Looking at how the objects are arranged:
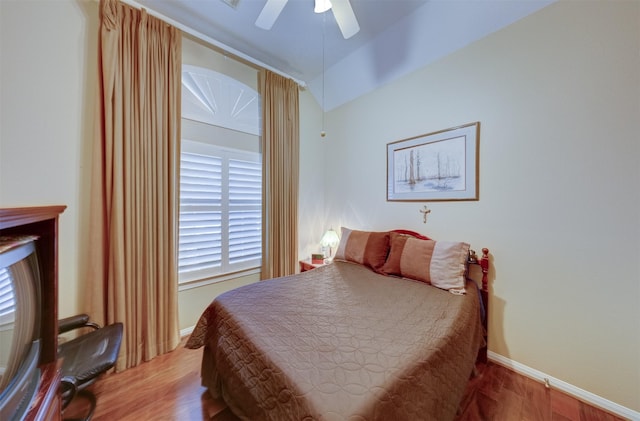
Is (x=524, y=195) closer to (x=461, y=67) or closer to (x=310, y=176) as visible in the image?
(x=461, y=67)

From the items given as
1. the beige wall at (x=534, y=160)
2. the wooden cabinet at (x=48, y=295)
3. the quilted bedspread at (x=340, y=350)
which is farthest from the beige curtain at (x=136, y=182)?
the wooden cabinet at (x=48, y=295)

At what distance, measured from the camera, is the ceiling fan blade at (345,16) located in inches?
55.2

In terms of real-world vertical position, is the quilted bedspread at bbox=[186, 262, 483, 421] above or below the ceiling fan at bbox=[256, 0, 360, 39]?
below

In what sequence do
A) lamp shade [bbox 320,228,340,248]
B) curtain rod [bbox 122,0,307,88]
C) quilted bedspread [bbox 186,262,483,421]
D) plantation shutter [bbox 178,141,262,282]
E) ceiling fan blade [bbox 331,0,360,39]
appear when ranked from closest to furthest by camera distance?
1. quilted bedspread [bbox 186,262,483,421]
2. ceiling fan blade [bbox 331,0,360,39]
3. curtain rod [bbox 122,0,307,88]
4. plantation shutter [bbox 178,141,262,282]
5. lamp shade [bbox 320,228,340,248]

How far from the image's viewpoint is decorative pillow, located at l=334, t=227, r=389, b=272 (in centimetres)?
232

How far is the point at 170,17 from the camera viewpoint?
81.9 inches

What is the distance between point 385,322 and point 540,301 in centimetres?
132

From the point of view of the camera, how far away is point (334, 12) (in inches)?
57.1

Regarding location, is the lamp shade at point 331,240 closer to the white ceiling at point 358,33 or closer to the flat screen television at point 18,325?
the white ceiling at point 358,33

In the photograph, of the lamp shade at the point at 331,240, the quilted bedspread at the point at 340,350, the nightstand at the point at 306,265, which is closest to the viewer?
the quilted bedspread at the point at 340,350

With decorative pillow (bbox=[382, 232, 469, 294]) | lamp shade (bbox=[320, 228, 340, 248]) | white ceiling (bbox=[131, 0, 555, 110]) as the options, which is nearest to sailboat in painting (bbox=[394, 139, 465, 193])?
decorative pillow (bbox=[382, 232, 469, 294])

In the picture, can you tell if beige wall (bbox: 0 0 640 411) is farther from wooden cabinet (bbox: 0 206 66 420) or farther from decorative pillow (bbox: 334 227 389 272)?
wooden cabinet (bbox: 0 206 66 420)

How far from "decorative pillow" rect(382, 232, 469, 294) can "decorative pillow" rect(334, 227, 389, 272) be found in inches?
4.4

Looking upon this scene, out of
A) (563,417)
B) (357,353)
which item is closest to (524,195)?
(563,417)
